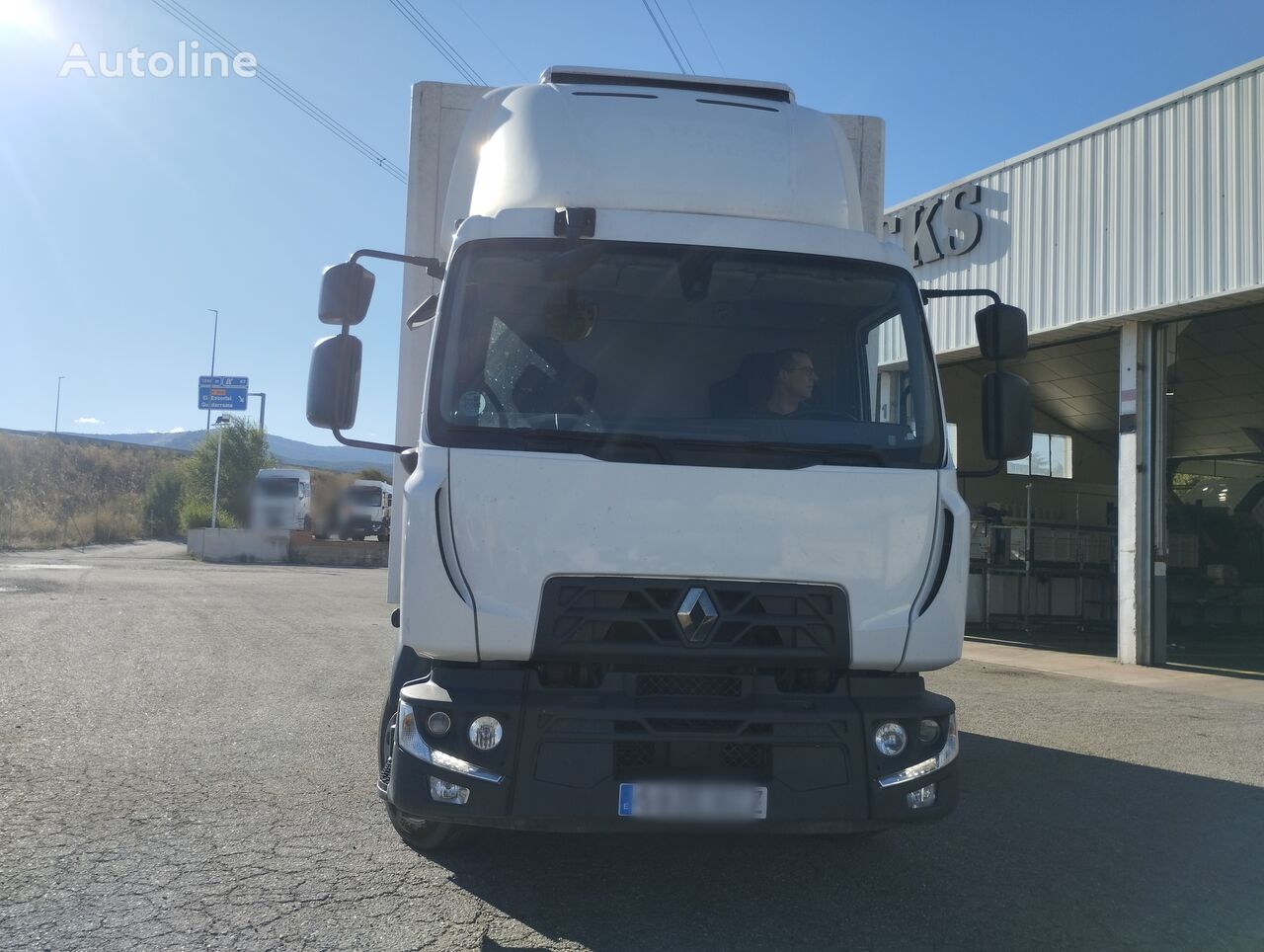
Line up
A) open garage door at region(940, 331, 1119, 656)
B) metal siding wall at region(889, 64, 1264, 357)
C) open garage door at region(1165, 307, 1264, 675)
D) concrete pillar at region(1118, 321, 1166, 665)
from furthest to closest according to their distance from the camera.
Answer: open garage door at region(940, 331, 1119, 656)
open garage door at region(1165, 307, 1264, 675)
concrete pillar at region(1118, 321, 1166, 665)
metal siding wall at region(889, 64, 1264, 357)

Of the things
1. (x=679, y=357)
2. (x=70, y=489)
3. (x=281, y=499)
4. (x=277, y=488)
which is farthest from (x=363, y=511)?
(x=679, y=357)

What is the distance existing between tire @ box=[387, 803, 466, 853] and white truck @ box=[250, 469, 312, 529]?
2802 centimetres

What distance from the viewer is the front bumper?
3381 mm

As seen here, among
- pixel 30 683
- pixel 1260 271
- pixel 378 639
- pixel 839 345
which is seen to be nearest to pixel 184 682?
pixel 30 683

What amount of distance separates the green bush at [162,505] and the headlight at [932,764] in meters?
43.6

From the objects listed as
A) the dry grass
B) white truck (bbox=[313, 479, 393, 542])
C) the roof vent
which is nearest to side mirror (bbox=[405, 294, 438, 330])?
the roof vent

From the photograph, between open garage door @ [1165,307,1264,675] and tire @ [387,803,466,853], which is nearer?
tire @ [387,803,466,853]

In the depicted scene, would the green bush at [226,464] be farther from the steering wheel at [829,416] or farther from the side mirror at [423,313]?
the steering wheel at [829,416]

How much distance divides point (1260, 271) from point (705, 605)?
9.66 m

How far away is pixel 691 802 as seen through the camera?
133 inches

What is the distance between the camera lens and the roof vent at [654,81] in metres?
4.88

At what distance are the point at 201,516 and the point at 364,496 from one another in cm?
679

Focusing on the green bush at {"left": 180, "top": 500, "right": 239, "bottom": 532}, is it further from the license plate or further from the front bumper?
the license plate

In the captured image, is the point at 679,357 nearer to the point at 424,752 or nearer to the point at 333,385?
the point at 333,385
